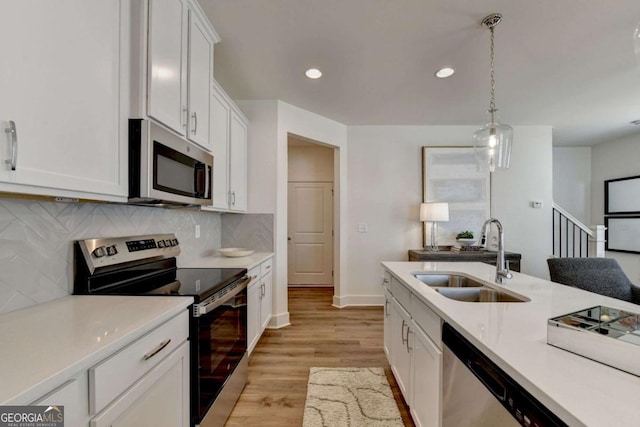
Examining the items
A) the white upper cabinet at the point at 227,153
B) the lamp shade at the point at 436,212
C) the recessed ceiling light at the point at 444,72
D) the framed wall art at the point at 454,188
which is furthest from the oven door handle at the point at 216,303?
the framed wall art at the point at 454,188

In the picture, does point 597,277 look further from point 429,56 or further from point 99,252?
point 99,252

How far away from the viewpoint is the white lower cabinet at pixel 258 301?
240 centimetres

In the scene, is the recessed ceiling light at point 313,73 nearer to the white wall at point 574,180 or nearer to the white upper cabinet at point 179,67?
the white upper cabinet at point 179,67

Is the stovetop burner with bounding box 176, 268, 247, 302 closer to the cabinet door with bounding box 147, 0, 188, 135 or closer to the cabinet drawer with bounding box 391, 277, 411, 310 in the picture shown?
the cabinet door with bounding box 147, 0, 188, 135

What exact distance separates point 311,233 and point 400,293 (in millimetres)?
3571

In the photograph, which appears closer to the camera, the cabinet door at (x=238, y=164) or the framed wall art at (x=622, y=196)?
the cabinet door at (x=238, y=164)

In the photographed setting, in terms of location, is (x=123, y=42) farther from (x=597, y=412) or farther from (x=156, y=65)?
(x=597, y=412)

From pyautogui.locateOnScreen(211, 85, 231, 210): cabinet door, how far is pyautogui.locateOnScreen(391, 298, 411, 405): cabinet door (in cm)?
169

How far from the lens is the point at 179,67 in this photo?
1665 mm

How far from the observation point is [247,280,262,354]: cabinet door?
2373 mm

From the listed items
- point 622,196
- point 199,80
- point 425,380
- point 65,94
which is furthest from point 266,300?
point 622,196

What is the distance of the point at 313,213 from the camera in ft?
18.1

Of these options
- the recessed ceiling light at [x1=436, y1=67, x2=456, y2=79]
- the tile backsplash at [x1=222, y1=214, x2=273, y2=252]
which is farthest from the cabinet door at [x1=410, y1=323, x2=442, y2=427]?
the recessed ceiling light at [x1=436, y1=67, x2=456, y2=79]

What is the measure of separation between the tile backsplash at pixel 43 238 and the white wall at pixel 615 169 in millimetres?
6845
